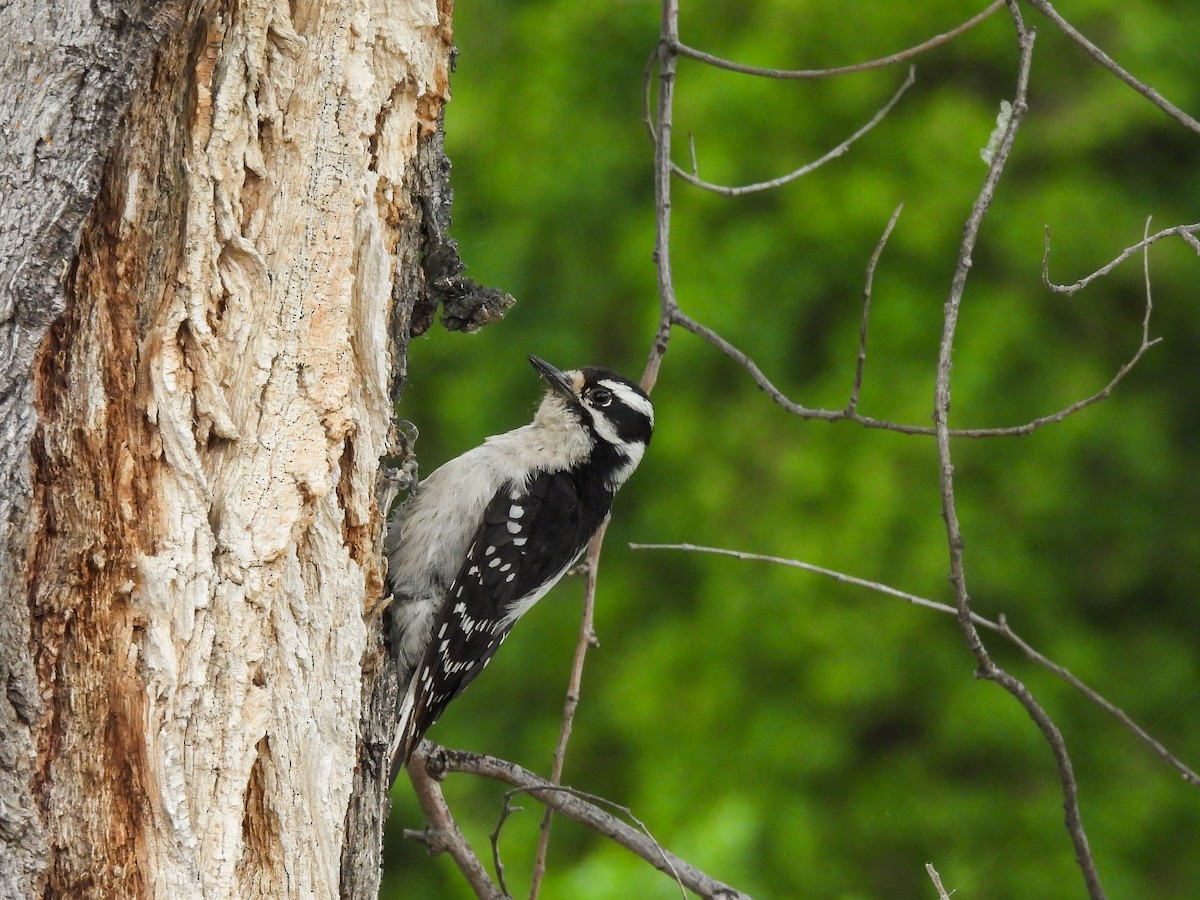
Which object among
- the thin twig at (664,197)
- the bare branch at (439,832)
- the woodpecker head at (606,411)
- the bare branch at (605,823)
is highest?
the thin twig at (664,197)

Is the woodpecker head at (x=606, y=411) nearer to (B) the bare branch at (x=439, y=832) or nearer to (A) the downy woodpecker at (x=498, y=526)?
(A) the downy woodpecker at (x=498, y=526)

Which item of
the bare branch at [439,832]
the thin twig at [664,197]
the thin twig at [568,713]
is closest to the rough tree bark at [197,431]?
the thin twig at [568,713]

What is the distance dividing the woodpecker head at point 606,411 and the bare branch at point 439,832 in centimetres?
122

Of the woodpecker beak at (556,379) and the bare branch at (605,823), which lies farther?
the woodpecker beak at (556,379)

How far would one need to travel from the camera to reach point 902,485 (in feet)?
20.8

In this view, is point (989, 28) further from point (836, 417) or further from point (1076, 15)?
point (836, 417)

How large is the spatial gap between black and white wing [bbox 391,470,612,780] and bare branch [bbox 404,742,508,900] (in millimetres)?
157

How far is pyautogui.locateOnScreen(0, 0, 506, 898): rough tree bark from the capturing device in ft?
6.62

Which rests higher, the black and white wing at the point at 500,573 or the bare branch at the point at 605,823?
the black and white wing at the point at 500,573

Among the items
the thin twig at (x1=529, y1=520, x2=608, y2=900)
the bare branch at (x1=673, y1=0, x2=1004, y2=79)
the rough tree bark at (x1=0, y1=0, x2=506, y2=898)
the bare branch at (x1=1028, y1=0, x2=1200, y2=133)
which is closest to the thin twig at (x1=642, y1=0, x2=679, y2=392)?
the bare branch at (x1=673, y1=0, x2=1004, y2=79)

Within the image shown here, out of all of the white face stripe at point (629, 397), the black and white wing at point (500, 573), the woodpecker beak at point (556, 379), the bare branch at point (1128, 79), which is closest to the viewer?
the bare branch at point (1128, 79)

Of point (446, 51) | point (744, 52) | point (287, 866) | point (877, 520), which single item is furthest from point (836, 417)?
point (744, 52)

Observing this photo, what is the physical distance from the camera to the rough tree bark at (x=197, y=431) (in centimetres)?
202

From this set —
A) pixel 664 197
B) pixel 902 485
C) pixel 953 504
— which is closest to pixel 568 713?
pixel 953 504
